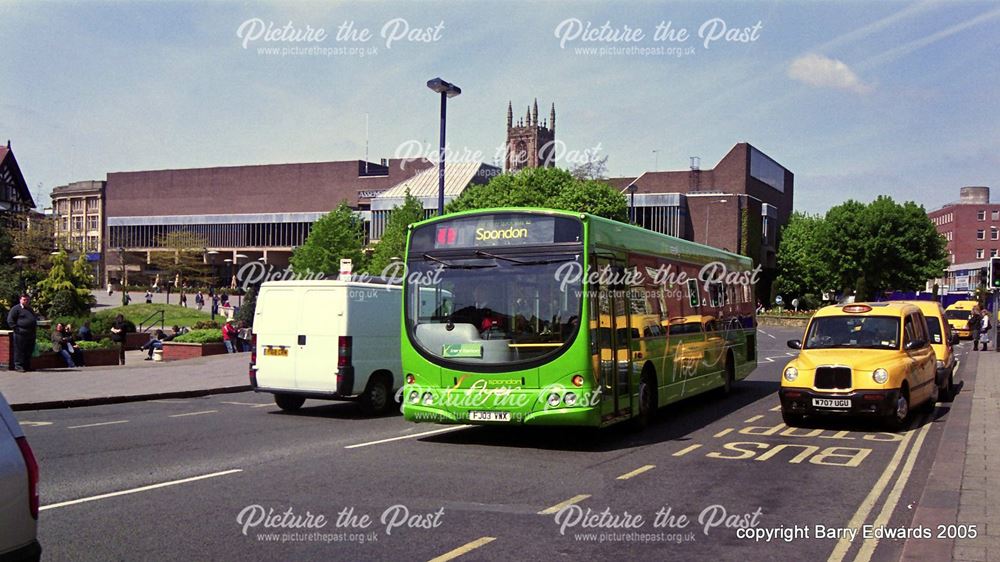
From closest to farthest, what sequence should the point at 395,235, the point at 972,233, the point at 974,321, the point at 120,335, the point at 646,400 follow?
the point at 646,400
the point at 120,335
the point at 974,321
the point at 395,235
the point at 972,233

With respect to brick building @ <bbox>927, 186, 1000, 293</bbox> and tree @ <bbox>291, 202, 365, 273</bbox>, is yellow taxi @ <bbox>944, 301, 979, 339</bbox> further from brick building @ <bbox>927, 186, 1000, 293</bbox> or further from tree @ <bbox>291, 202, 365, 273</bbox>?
brick building @ <bbox>927, 186, 1000, 293</bbox>

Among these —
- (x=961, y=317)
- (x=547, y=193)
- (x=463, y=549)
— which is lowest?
(x=463, y=549)

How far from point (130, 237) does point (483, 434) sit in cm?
→ 12095

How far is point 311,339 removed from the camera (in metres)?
14.9

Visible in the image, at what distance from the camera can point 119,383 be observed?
770 inches

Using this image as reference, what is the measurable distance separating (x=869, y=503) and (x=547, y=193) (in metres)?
54.7

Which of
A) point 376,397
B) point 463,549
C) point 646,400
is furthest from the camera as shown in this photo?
point 376,397

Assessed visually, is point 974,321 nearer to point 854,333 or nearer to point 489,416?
point 854,333

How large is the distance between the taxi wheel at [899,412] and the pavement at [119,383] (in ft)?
44.2

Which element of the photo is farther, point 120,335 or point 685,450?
point 120,335

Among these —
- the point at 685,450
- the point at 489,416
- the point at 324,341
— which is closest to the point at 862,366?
the point at 685,450

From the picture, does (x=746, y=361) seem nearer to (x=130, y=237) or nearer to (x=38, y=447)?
(x=38, y=447)

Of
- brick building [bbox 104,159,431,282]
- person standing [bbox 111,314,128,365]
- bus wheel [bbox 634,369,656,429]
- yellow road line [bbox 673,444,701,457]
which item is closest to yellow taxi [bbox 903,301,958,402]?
bus wheel [bbox 634,369,656,429]

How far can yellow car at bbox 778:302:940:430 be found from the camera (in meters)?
12.7
